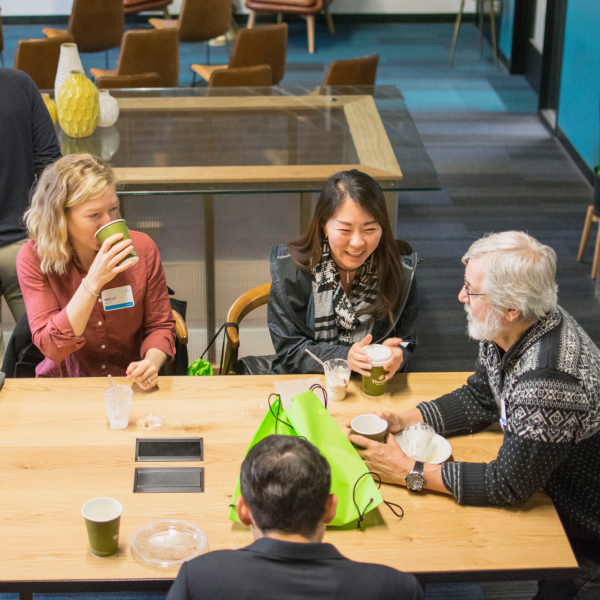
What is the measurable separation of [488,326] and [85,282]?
3.93 feet

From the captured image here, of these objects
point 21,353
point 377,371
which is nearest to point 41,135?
point 21,353

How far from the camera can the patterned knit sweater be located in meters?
1.76

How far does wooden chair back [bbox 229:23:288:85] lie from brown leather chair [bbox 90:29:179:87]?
0.46 m

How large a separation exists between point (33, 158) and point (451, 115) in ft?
16.1

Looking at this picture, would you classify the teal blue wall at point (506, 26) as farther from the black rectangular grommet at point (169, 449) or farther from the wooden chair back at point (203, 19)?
the black rectangular grommet at point (169, 449)

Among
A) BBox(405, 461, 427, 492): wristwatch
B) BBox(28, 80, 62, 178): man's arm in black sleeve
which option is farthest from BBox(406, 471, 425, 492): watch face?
BBox(28, 80, 62, 178): man's arm in black sleeve

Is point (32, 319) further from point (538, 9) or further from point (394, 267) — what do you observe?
point (538, 9)

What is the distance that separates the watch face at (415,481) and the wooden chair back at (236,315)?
100 centimetres

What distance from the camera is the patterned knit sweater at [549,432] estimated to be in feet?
5.76

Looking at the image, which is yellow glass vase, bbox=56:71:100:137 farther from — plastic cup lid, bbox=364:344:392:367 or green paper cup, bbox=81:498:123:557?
green paper cup, bbox=81:498:123:557

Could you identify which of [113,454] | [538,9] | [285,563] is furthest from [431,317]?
[538,9]

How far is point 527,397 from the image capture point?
177 centimetres

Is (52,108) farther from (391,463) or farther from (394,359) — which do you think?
(391,463)

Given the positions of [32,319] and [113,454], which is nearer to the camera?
[113,454]
